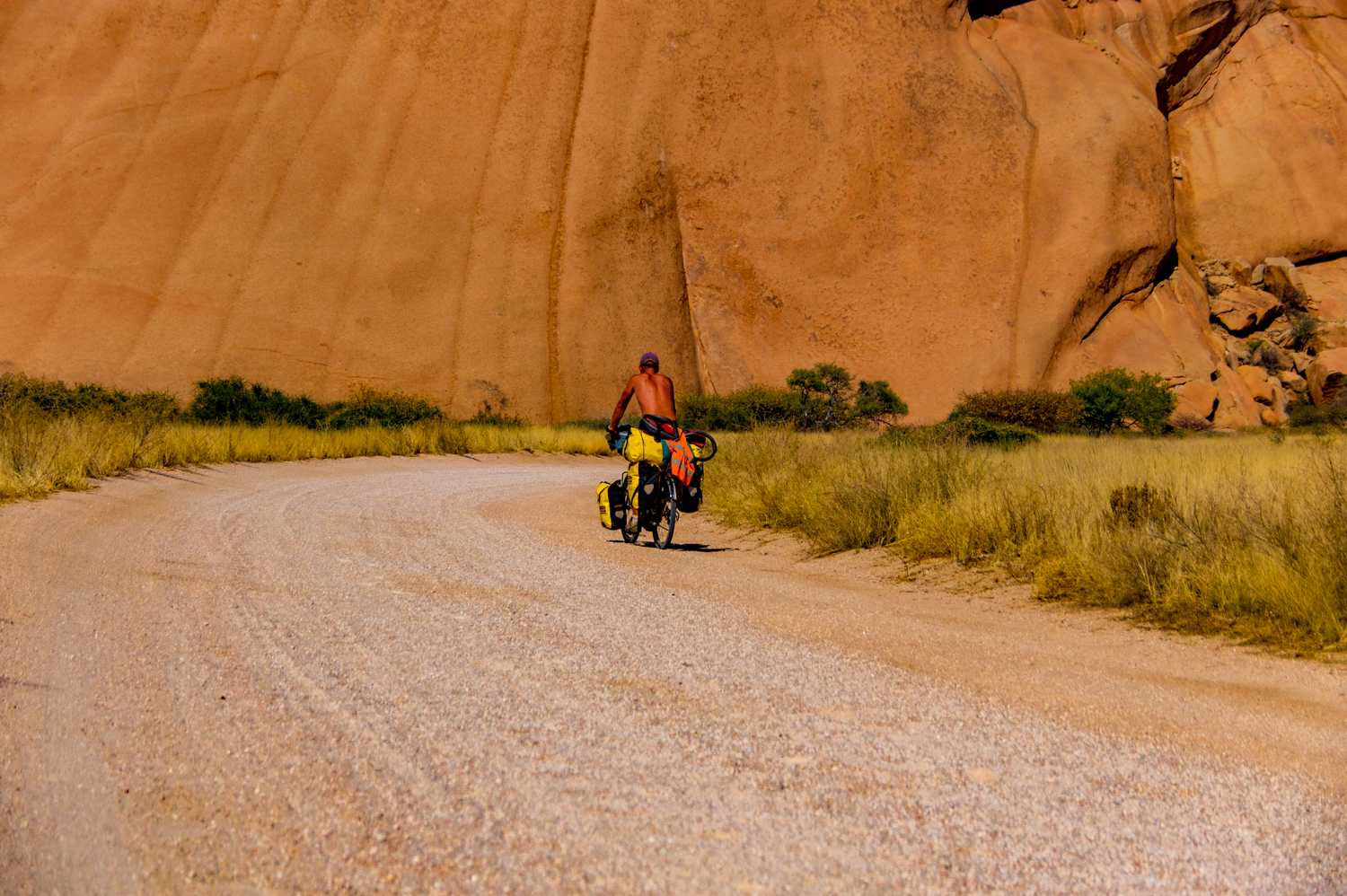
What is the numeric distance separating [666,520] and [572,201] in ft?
95.4

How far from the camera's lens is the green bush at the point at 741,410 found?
32656 millimetres

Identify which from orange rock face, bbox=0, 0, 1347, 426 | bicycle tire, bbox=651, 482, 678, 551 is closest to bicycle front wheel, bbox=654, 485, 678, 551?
bicycle tire, bbox=651, 482, 678, 551

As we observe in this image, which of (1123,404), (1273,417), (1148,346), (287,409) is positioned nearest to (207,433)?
(287,409)

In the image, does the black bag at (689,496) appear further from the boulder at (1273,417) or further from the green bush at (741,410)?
the boulder at (1273,417)

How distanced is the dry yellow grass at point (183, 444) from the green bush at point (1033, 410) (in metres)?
11.4

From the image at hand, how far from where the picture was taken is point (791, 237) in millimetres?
38688

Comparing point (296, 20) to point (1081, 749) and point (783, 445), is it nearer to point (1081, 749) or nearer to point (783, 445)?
point (783, 445)

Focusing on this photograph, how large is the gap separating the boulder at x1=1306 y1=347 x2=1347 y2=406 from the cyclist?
124ft

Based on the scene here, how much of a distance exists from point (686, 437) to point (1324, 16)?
184 feet

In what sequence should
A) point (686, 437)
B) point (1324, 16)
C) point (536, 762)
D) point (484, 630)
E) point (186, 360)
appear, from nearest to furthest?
1. point (536, 762)
2. point (484, 630)
3. point (686, 437)
4. point (186, 360)
5. point (1324, 16)

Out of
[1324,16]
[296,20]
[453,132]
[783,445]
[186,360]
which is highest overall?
[1324,16]

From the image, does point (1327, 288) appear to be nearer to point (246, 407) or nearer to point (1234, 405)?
point (1234, 405)

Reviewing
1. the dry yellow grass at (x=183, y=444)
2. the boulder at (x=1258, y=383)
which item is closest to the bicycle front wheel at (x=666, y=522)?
the dry yellow grass at (x=183, y=444)

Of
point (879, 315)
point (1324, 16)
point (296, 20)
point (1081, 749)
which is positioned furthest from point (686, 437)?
point (1324, 16)
